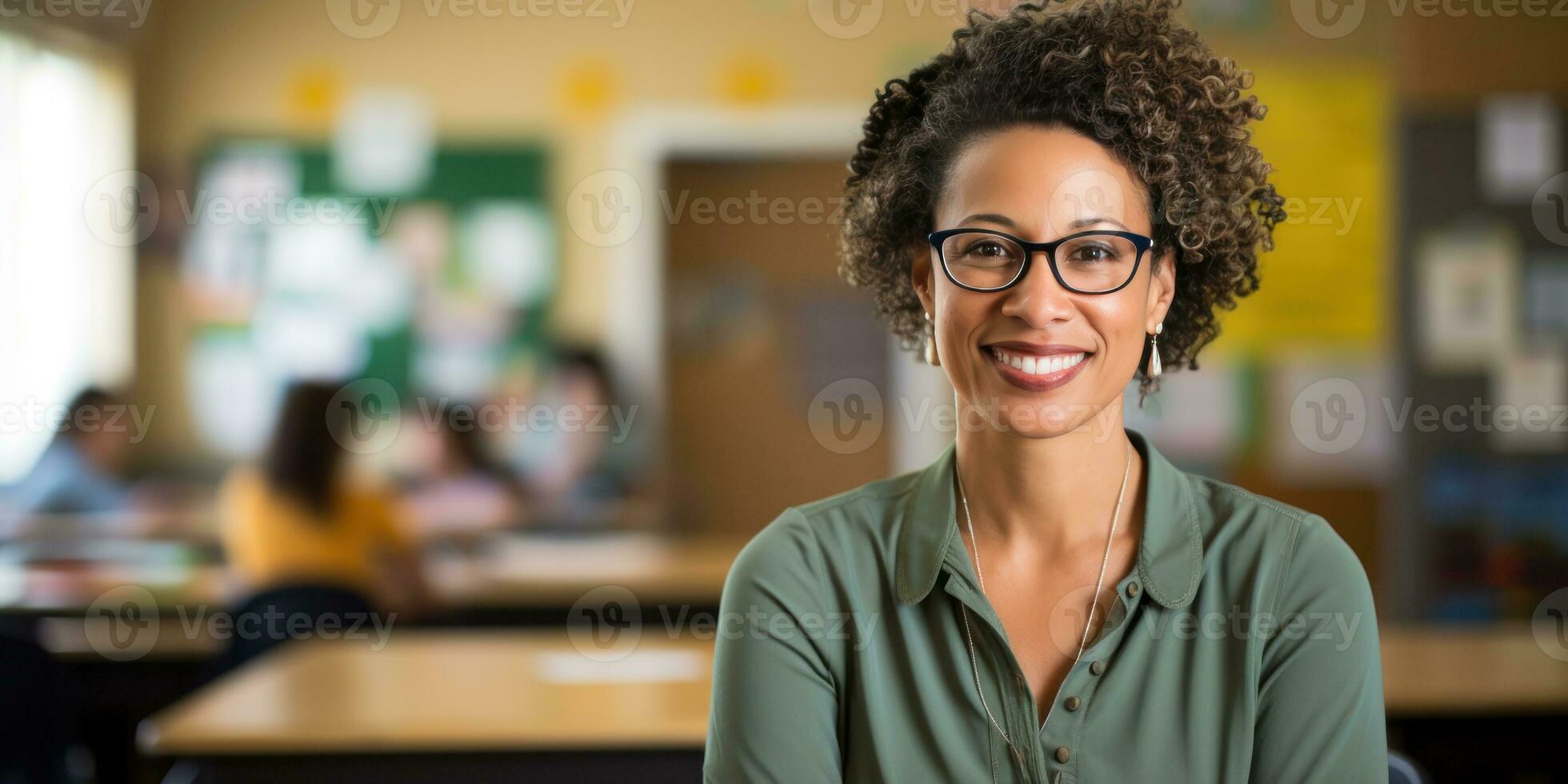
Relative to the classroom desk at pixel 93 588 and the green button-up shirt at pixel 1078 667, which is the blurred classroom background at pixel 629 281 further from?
the green button-up shirt at pixel 1078 667

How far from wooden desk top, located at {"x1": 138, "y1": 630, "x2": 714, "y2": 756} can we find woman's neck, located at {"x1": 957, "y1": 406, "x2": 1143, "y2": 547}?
3.17 feet

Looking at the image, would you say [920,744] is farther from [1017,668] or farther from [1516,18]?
[1516,18]

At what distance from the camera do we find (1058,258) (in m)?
1.27

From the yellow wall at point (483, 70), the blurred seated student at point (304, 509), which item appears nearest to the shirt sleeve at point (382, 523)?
the blurred seated student at point (304, 509)

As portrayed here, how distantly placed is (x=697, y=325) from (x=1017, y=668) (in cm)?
439

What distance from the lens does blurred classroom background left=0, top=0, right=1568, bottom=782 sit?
13.2ft

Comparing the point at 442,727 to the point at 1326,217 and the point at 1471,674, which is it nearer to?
the point at 1471,674

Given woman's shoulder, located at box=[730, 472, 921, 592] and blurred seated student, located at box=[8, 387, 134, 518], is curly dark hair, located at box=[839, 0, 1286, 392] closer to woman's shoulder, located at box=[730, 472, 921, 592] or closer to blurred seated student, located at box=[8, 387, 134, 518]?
woman's shoulder, located at box=[730, 472, 921, 592]

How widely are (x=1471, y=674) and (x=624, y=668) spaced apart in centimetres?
153

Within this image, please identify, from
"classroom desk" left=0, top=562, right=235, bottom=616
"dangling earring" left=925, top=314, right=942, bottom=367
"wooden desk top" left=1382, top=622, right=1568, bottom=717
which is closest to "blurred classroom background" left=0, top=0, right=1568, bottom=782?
"classroom desk" left=0, top=562, right=235, bottom=616

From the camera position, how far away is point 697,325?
5613 mm

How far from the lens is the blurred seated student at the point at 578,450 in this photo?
507 cm

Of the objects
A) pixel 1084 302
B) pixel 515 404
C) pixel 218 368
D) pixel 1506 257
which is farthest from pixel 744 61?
pixel 1084 302

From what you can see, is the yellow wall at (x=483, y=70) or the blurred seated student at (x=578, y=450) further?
the yellow wall at (x=483, y=70)
